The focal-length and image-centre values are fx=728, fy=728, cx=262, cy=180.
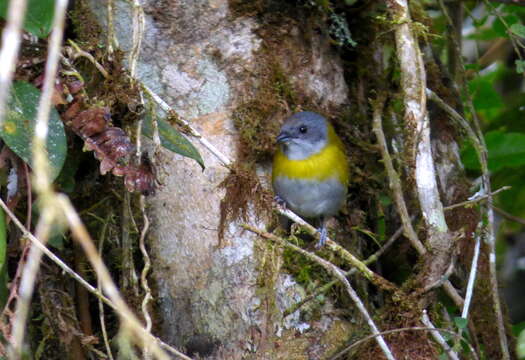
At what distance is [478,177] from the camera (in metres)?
4.29

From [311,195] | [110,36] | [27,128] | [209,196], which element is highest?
[110,36]

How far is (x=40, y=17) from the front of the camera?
271 cm

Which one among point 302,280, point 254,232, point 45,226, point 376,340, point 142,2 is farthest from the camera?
point 142,2

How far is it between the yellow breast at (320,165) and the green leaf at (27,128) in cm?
132

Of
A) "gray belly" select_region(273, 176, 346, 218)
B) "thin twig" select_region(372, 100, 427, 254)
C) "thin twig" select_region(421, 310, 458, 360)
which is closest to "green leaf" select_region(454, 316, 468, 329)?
"thin twig" select_region(421, 310, 458, 360)

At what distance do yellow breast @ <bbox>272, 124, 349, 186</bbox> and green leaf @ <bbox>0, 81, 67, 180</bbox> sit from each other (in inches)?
52.0

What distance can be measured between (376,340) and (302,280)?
49 centimetres

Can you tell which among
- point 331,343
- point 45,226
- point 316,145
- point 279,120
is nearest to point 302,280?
point 331,343

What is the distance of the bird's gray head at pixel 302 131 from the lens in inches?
138

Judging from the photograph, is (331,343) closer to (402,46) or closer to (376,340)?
(376,340)

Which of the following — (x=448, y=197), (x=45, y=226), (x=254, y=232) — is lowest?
(x=448, y=197)

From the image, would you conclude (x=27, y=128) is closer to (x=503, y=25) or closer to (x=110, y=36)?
(x=110, y=36)

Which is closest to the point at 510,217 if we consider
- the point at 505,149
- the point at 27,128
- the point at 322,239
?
the point at 505,149

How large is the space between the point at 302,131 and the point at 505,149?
39.5 inches
